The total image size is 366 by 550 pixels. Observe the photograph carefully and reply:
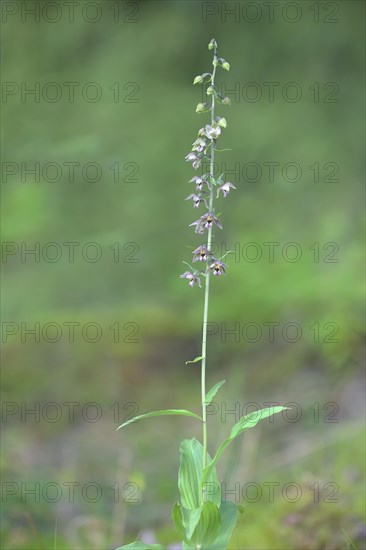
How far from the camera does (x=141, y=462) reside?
13.1ft

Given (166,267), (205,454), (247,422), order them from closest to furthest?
1. (247,422)
2. (205,454)
3. (166,267)

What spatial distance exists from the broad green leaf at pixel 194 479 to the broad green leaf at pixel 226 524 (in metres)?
0.10

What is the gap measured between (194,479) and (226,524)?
0.55 ft

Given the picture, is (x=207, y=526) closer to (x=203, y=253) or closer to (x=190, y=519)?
(x=190, y=519)

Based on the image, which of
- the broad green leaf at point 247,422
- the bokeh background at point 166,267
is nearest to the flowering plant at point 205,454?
the broad green leaf at point 247,422

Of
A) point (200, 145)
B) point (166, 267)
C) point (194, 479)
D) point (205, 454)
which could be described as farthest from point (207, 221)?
point (166, 267)

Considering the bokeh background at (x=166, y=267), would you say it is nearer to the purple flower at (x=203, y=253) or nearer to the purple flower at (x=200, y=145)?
the purple flower at (x=203, y=253)

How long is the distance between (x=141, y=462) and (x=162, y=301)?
151 cm

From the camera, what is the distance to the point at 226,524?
212 cm

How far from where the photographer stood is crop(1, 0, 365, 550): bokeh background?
3.57 meters

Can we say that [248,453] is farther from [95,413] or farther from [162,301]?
[162,301]

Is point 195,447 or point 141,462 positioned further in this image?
point 141,462

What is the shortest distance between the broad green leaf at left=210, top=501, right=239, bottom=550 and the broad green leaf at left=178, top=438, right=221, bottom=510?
0.32 feet

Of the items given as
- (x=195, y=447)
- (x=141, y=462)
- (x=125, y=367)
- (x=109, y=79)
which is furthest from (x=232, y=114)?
(x=195, y=447)
